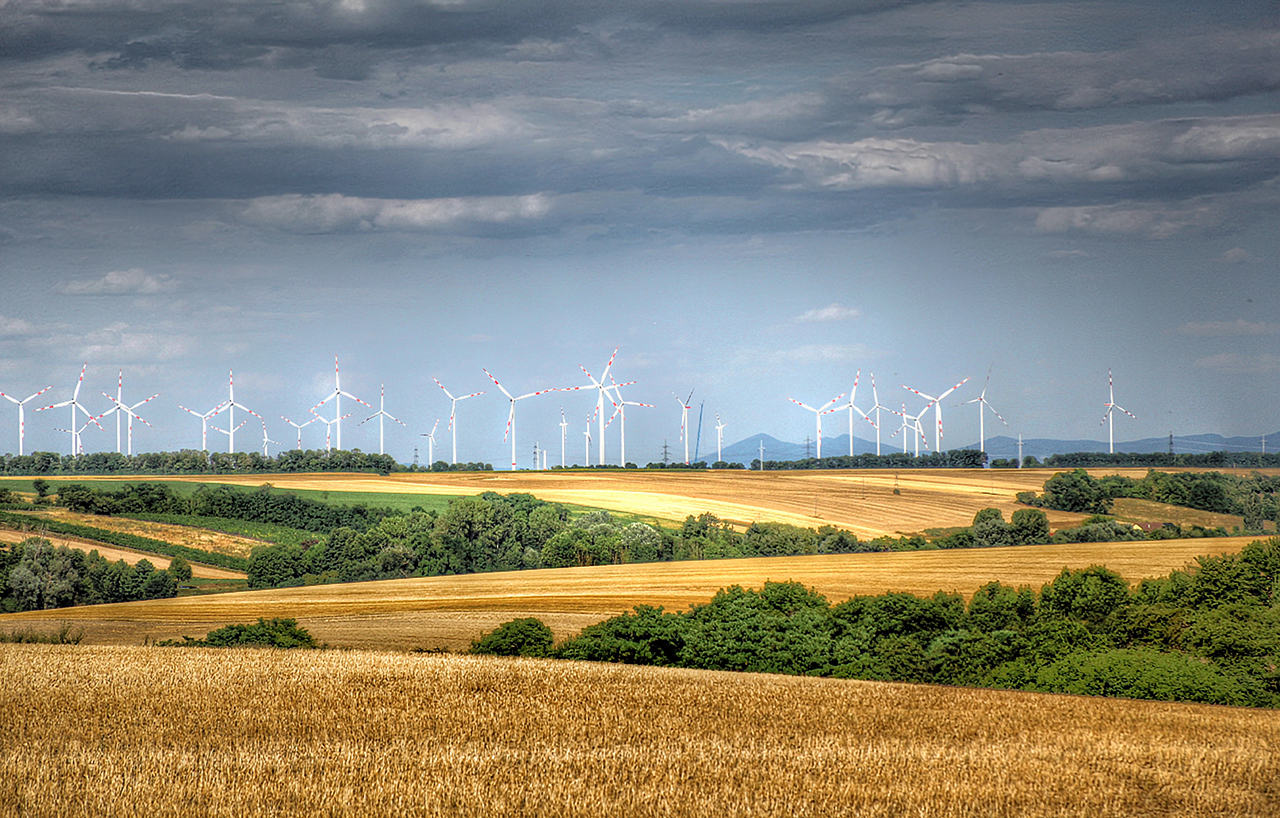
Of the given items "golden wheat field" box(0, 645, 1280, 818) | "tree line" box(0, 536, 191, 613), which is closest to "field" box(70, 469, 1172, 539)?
"tree line" box(0, 536, 191, 613)

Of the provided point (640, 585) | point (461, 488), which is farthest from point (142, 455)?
point (640, 585)

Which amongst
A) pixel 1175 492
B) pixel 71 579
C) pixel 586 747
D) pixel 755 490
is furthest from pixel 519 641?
pixel 1175 492

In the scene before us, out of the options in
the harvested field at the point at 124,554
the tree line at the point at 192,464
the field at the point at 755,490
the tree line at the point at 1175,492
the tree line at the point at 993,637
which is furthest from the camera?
the tree line at the point at 192,464

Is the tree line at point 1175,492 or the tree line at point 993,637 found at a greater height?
the tree line at point 1175,492

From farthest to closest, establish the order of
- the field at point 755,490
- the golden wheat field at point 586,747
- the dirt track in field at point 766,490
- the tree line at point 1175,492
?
the field at point 755,490, the dirt track in field at point 766,490, the tree line at point 1175,492, the golden wheat field at point 586,747

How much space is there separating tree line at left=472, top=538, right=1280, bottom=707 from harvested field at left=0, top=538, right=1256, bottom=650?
381 inches

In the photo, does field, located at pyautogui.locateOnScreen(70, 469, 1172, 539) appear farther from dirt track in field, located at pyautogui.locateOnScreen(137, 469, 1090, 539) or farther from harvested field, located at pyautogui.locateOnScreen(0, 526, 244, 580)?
harvested field, located at pyautogui.locateOnScreen(0, 526, 244, 580)

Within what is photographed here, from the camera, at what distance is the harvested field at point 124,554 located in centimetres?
7694

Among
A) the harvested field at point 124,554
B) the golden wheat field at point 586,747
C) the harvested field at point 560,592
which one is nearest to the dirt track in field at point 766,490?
the harvested field at point 560,592

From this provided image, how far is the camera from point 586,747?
2022 cm

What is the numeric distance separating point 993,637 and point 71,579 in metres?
62.6

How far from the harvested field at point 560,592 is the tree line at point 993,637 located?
967 cm

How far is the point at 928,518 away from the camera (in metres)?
83.1

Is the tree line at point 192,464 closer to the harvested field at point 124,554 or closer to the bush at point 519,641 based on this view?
the harvested field at point 124,554
